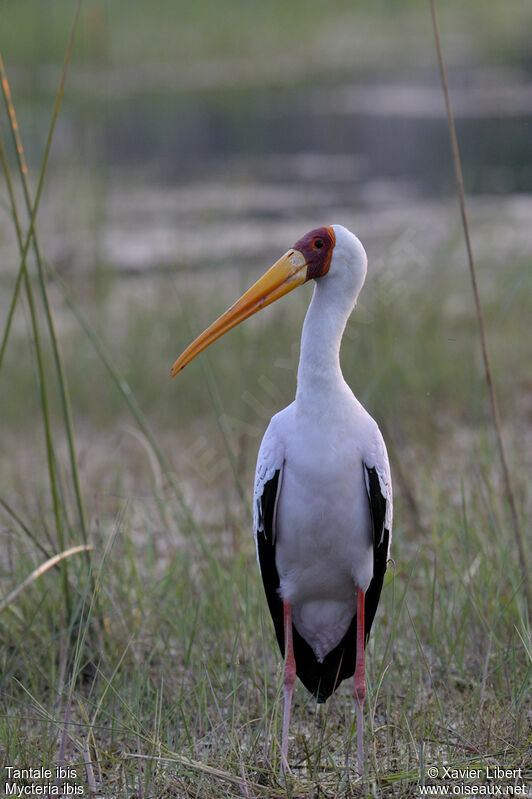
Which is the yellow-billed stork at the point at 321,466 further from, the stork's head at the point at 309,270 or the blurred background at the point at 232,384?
the blurred background at the point at 232,384

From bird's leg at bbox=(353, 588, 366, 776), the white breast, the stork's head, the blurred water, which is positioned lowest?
bird's leg at bbox=(353, 588, 366, 776)

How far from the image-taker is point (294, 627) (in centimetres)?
A: 293

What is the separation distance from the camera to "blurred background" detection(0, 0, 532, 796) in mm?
2951

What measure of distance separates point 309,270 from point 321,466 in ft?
1.55

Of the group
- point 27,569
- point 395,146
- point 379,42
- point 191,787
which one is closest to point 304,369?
point 191,787

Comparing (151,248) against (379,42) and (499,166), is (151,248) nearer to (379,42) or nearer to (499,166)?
(499,166)
